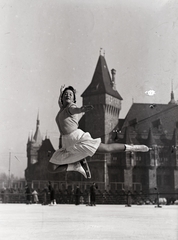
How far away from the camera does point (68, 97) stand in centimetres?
361

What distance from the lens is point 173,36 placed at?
455 centimetres

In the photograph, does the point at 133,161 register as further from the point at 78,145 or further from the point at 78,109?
the point at 78,109

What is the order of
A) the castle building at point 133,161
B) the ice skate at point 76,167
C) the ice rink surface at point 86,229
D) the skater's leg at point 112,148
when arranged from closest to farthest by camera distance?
the ice rink surface at point 86,229, the skater's leg at point 112,148, the ice skate at point 76,167, the castle building at point 133,161

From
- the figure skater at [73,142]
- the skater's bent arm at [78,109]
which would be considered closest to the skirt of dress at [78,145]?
the figure skater at [73,142]

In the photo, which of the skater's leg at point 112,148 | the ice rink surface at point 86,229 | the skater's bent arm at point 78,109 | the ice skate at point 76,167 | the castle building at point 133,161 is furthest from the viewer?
the castle building at point 133,161

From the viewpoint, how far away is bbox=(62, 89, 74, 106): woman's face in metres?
3.60

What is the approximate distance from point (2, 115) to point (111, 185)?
30.2 feet

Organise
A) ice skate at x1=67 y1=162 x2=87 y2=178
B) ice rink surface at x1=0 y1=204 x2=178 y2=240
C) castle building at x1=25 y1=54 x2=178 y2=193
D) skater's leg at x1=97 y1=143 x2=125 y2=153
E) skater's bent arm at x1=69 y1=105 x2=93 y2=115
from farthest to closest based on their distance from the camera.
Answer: castle building at x1=25 y1=54 x2=178 y2=193 < ice skate at x1=67 y1=162 x2=87 y2=178 < skater's leg at x1=97 y1=143 x2=125 y2=153 < skater's bent arm at x1=69 y1=105 x2=93 y2=115 < ice rink surface at x1=0 y1=204 x2=178 y2=240

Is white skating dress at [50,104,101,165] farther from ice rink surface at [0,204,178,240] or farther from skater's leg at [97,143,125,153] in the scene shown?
ice rink surface at [0,204,178,240]

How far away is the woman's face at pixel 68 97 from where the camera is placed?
3603 mm

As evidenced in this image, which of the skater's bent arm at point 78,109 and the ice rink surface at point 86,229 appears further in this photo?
the skater's bent arm at point 78,109

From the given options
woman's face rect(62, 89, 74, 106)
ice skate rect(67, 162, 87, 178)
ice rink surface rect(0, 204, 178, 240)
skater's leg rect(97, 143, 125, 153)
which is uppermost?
woman's face rect(62, 89, 74, 106)

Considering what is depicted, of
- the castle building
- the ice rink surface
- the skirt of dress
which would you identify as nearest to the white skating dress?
the skirt of dress

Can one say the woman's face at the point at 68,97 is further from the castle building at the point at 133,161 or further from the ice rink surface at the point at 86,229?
the castle building at the point at 133,161
